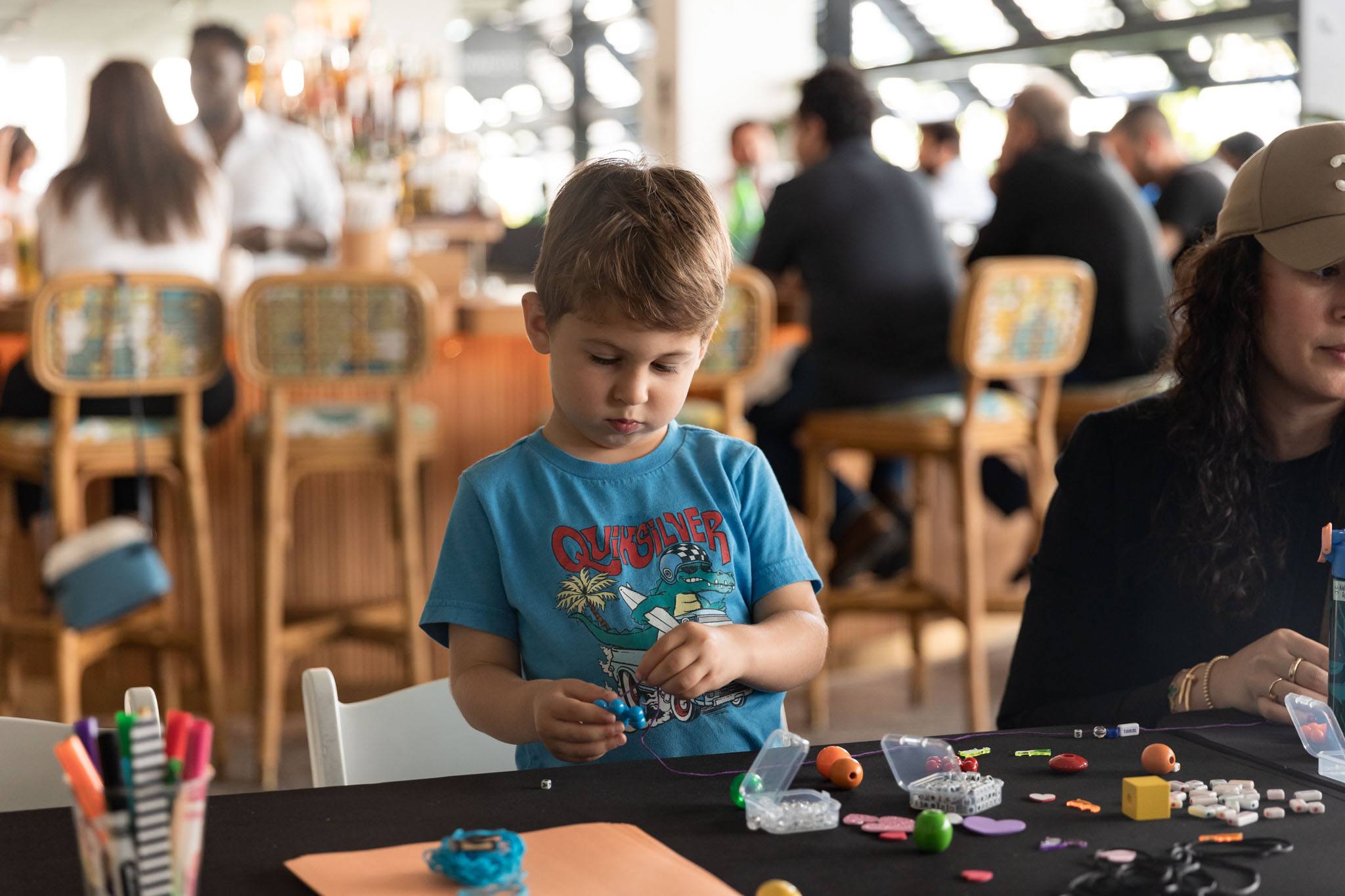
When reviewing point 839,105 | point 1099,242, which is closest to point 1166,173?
point 1099,242

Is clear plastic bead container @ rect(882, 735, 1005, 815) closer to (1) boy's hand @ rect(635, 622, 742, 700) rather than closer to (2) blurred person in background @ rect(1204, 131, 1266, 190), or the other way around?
(1) boy's hand @ rect(635, 622, 742, 700)

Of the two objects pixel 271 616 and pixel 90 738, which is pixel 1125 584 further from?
pixel 271 616

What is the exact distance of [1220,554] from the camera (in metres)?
1.40

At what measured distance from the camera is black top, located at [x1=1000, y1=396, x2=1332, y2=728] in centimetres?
140

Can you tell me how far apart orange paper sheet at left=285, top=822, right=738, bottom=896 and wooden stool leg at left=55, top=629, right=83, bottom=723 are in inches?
92.9

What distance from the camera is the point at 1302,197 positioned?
1.32m

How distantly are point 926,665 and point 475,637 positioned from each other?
2835mm

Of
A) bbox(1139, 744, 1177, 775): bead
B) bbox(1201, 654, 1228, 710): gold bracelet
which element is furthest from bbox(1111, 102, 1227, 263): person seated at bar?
bbox(1139, 744, 1177, 775): bead

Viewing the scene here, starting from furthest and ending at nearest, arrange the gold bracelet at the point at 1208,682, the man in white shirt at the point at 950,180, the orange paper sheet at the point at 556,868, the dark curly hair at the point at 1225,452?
the man in white shirt at the point at 950,180 → the dark curly hair at the point at 1225,452 → the gold bracelet at the point at 1208,682 → the orange paper sheet at the point at 556,868

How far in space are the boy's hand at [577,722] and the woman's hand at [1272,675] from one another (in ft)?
1.75

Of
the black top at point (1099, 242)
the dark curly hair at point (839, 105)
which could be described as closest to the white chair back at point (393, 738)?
the dark curly hair at point (839, 105)

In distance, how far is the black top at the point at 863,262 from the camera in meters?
3.57

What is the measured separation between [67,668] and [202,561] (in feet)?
1.12

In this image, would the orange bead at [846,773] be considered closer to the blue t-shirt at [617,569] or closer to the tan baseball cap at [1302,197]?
the blue t-shirt at [617,569]
